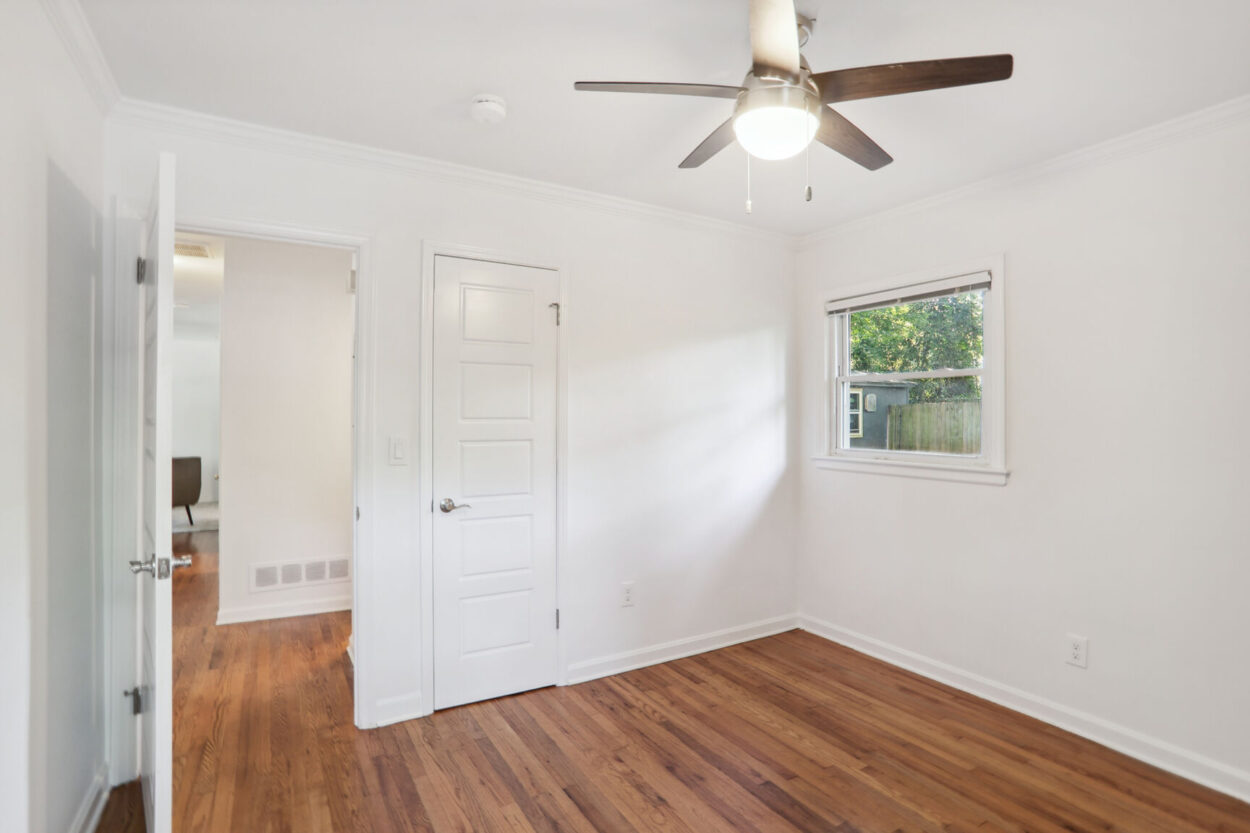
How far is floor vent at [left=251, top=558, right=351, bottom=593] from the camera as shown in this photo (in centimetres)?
436

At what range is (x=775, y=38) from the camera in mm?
1510

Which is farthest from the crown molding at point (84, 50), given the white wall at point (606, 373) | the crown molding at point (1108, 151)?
the crown molding at point (1108, 151)

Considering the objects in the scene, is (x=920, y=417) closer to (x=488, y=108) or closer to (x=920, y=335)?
(x=920, y=335)

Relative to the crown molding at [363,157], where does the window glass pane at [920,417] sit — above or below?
below

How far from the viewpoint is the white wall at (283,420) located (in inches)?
170

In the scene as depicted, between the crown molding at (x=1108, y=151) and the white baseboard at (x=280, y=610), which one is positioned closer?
the crown molding at (x=1108, y=151)

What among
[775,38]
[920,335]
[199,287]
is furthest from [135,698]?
[199,287]

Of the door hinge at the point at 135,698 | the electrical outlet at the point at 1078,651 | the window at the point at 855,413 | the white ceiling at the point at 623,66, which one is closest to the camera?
the white ceiling at the point at 623,66

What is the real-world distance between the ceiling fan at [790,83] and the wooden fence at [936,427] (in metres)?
1.99

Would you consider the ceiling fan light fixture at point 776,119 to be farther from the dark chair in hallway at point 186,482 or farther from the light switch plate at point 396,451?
the dark chair in hallway at point 186,482

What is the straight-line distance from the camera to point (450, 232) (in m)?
3.02

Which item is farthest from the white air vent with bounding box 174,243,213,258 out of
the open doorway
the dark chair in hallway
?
the dark chair in hallway

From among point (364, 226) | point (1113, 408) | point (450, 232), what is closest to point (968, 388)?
point (1113, 408)

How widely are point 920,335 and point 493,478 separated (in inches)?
93.1
